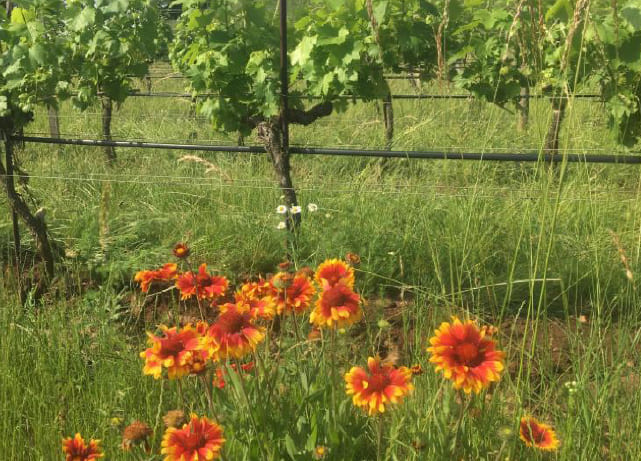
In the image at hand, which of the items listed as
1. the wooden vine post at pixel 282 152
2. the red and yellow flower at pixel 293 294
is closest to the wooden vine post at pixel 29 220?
the wooden vine post at pixel 282 152

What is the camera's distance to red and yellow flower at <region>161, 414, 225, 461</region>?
975mm

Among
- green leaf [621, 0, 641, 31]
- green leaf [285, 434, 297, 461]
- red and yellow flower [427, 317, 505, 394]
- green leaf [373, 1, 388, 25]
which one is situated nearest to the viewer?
red and yellow flower [427, 317, 505, 394]

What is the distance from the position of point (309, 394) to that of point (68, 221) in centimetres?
286

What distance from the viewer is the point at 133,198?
3982mm

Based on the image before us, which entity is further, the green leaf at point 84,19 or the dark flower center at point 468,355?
the green leaf at point 84,19

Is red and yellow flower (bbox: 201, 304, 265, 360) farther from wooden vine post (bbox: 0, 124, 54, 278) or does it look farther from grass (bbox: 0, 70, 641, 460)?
wooden vine post (bbox: 0, 124, 54, 278)

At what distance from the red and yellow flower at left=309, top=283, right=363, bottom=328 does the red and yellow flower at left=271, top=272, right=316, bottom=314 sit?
0.33 feet

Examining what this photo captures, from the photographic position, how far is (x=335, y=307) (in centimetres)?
108

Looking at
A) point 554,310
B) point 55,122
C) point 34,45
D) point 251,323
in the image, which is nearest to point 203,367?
point 251,323

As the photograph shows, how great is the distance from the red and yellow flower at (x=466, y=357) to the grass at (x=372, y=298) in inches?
4.4

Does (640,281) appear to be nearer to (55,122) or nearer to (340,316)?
(340,316)

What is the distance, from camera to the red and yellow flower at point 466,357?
927 millimetres

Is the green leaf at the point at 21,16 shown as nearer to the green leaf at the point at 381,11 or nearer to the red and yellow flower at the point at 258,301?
the green leaf at the point at 381,11

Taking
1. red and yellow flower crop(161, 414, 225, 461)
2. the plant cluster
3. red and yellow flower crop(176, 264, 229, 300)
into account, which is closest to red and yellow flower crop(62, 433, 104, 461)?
the plant cluster
